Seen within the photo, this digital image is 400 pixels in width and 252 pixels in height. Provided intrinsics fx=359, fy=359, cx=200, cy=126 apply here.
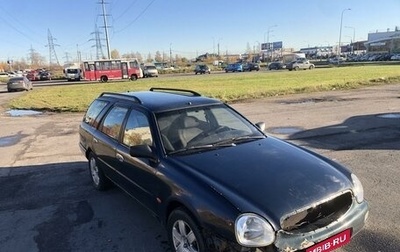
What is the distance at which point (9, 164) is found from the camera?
7.67m

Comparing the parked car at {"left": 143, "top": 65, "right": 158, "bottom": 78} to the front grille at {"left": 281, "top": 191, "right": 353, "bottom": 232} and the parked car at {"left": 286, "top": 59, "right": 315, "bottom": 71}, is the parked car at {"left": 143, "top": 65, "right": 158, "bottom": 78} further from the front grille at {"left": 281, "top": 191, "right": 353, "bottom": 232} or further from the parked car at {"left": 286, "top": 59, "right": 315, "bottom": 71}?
the front grille at {"left": 281, "top": 191, "right": 353, "bottom": 232}

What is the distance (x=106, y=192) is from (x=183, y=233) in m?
2.65

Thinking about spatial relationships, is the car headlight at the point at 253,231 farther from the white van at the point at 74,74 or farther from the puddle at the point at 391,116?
the white van at the point at 74,74

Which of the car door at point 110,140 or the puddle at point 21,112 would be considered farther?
the puddle at point 21,112

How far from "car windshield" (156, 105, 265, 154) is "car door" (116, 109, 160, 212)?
226 mm

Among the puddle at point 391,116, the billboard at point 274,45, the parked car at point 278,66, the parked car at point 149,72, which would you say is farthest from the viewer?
the billboard at point 274,45

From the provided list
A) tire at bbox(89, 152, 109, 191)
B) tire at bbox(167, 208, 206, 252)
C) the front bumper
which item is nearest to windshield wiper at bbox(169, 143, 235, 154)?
tire at bbox(167, 208, 206, 252)

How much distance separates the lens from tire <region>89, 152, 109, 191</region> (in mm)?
5578

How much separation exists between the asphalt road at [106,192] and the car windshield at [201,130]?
1.11 metres

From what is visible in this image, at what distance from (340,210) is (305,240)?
59 cm

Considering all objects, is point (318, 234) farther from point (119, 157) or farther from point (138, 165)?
point (119, 157)

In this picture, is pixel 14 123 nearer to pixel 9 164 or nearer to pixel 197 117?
pixel 9 164

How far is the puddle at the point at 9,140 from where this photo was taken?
392 inches

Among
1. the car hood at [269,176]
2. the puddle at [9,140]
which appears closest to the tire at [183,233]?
the car hood at [269,176]
